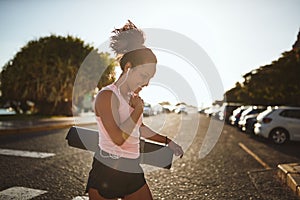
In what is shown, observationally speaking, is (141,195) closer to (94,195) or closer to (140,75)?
(94,195)

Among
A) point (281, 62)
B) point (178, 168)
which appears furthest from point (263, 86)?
point (178, 168)

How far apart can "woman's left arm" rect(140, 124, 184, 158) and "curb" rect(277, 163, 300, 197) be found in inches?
142

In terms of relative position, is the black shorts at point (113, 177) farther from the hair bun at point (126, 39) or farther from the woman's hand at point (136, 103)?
the hair bun at point (126, 39)

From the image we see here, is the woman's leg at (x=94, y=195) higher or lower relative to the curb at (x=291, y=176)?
higher

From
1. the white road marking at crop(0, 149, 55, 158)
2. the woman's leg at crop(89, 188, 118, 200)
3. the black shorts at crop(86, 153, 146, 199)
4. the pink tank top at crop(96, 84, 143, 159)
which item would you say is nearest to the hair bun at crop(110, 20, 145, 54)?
the pink tank top at crop(96, 84, 143, 159)

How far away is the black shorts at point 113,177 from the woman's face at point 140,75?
495mm

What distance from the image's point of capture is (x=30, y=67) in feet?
92.8

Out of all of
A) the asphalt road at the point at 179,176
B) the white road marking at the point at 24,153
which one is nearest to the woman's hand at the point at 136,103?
the asphalt road at the point at 179,176

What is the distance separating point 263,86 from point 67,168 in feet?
145

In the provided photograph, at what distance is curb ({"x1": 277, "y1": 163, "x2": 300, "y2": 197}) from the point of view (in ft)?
17.9

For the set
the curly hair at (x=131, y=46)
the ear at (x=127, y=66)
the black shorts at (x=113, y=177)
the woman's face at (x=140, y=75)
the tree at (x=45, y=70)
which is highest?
the tree at (x=45, y=70)

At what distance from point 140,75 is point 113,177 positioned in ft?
2.26

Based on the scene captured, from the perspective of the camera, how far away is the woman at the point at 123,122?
2059 millimetres

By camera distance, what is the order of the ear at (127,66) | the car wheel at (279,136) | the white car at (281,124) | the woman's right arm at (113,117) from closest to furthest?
the woman's right arm at (113,117), the ear at (127,66), the white car at (281,124), the car wheel at (279,136)
